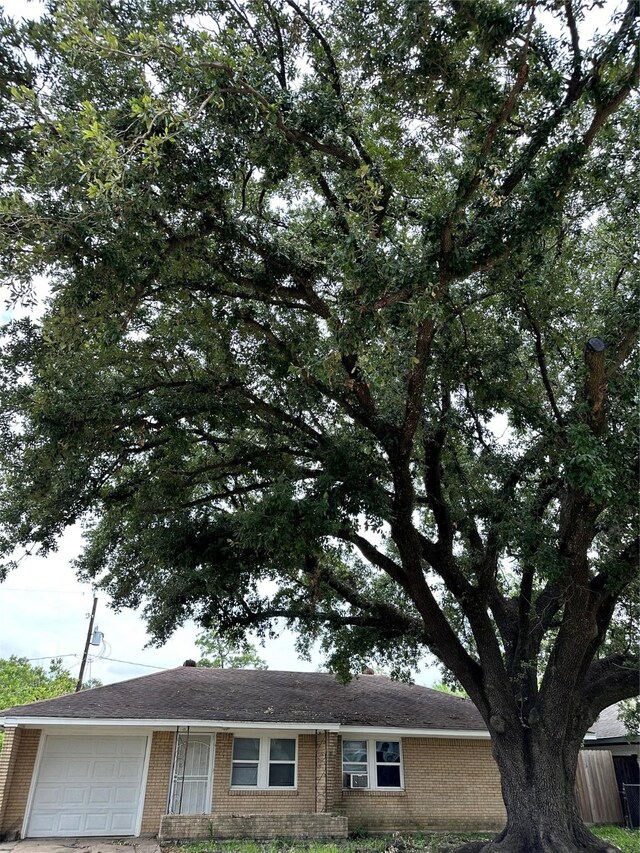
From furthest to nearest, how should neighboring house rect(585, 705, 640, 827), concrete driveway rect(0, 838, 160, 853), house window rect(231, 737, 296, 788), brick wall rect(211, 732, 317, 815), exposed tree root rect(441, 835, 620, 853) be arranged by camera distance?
neighboring house rect(585, 705, 640, 827)
house window rect(231, 737, 296, 788)
brick wall rect(211, 732, 317, 815)
concrete driveway rect(0, 838, 160, 853)
exposed tree root rect(441, 835, 620, 853)

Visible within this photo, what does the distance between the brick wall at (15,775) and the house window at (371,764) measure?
7.61 metres

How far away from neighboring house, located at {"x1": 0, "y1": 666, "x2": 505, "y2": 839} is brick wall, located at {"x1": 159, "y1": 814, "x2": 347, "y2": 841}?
0.02 meters

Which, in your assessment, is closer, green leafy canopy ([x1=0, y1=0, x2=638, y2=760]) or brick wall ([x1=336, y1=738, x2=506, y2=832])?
green leafy canopy ([x1=0, y1=0, x2=638, y2=760])

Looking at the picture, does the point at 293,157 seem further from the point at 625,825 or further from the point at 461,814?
the point at 625,825

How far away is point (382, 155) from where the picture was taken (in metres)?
7.91

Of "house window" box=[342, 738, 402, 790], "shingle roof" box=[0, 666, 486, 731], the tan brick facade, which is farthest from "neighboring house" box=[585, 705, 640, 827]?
"house window" box=[342, 738, 402, 790]

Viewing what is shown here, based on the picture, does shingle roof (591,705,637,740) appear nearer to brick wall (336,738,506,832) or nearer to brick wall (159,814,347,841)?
brick wall (336,738,506,832)

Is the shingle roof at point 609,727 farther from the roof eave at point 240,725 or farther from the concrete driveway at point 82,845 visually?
the concrete driveway at point 82,845

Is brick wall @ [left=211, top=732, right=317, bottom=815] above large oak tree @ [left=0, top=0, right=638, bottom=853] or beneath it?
beneath

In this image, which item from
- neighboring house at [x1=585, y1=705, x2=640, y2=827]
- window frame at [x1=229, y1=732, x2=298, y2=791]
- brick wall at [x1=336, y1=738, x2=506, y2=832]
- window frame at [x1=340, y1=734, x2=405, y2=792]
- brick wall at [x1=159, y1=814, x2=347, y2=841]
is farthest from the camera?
neighboring house at [x1=585, y1=705, x2=640, y2=827]

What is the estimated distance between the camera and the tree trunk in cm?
897

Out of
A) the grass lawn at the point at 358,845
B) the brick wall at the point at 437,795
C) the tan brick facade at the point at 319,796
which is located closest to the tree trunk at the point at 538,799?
the grass lawn at the point at 358,845

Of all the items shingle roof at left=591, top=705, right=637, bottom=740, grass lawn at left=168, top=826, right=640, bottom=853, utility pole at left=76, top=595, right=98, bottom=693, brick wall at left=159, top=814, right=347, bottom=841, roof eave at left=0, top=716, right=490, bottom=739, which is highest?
utility pole at left=76, top=595, right=98, bottom=693

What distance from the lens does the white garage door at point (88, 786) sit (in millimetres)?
13859
